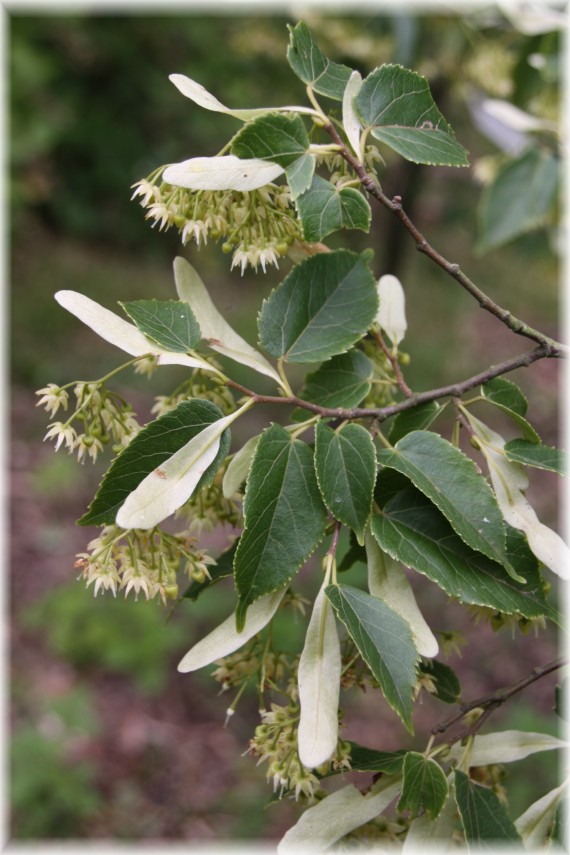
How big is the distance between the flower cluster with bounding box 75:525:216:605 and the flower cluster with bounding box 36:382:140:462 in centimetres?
8

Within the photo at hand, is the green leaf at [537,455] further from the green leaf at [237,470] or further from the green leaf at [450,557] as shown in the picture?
the green leaf at [237,470]

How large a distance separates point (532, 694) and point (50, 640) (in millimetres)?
1819

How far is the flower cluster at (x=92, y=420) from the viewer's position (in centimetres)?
75

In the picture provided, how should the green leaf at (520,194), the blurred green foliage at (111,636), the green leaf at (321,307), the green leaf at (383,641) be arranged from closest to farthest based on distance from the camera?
the green leaf at (383,641) → the green leaf at (321,307) → the green leaf at (520,194) → the blurred green foliage at (111,636)

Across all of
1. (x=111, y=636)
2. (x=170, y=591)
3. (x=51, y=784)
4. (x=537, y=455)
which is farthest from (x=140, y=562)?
(x=111, y=636)

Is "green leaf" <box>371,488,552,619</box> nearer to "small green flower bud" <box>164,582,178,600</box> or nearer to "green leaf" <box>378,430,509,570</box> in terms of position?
"green leaf" <box>378,430,509,570</box>

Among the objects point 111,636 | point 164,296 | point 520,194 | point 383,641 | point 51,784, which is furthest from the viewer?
point 164,296

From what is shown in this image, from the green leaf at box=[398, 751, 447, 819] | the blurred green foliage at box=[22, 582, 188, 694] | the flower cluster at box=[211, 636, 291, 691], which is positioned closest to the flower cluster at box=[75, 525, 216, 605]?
the flower cluster at box=[211, 636, 291, 691]

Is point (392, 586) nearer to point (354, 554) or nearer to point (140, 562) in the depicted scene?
point (354, 554)

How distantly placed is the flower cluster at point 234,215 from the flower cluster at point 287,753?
0.41 metres

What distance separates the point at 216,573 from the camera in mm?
807

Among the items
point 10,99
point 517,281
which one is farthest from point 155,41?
point 517,281

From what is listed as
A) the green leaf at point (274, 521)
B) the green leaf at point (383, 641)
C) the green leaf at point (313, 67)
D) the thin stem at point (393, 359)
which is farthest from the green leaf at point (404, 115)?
the green leaf at point (383, 641)

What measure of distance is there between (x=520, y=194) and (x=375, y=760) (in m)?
1.22
